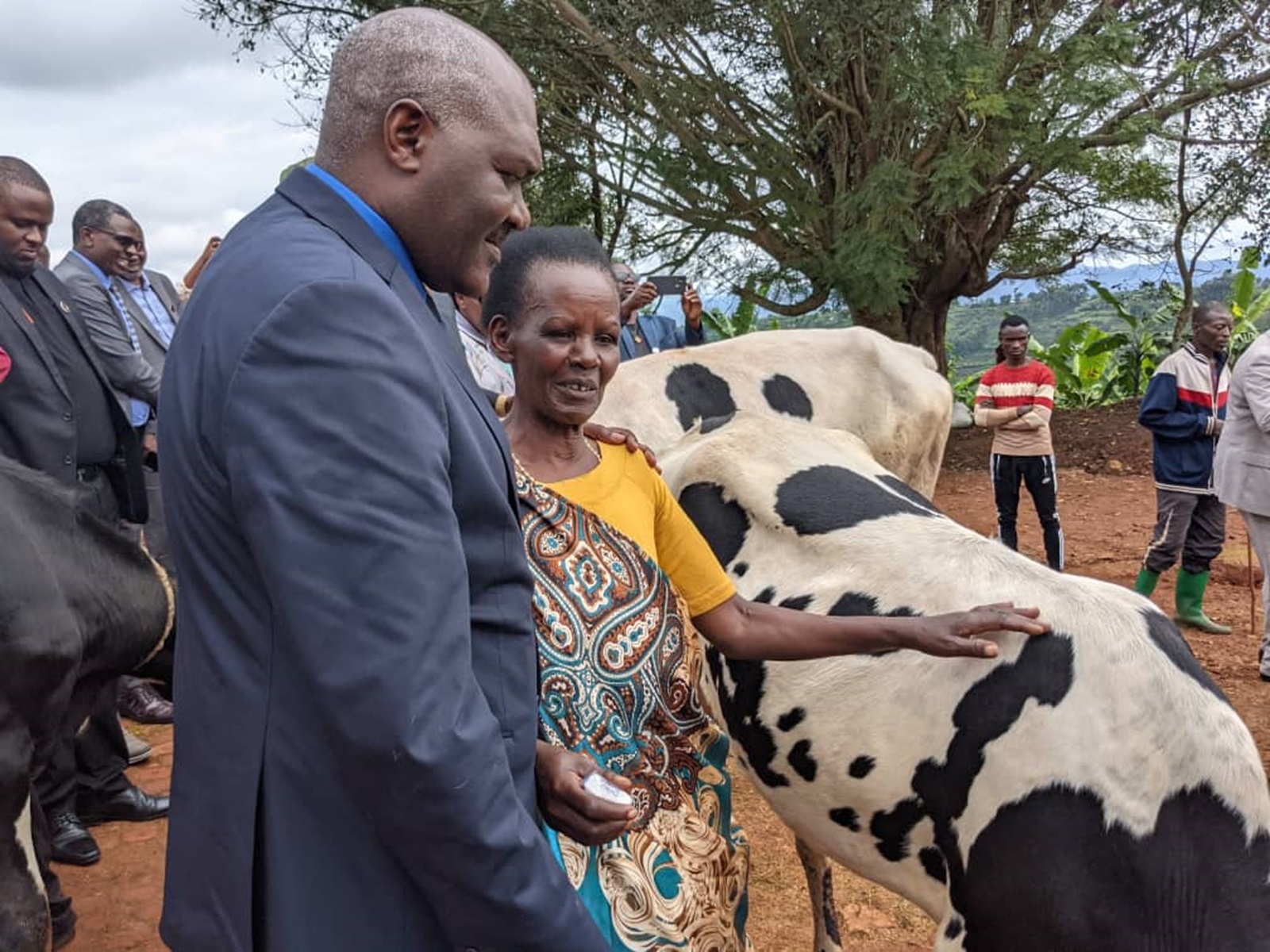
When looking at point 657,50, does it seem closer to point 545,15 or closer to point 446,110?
point 545,15

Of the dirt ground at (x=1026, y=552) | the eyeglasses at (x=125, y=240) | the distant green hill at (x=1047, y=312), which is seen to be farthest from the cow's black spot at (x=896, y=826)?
the distant green hill at (x=1047, y=312)

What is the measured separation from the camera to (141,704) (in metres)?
6.14

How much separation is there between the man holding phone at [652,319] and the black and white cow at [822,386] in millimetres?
444

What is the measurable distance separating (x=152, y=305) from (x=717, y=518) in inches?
163

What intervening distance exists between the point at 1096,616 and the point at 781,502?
3.18ft

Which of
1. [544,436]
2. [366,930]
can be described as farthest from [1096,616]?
[366,930]

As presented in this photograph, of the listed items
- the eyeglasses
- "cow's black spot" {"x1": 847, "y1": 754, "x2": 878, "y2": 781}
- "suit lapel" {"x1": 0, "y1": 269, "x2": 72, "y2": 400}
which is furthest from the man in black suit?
"cow's black spot" {"x1": 847, "y1": 754, "x2": 878, "y2": 781}

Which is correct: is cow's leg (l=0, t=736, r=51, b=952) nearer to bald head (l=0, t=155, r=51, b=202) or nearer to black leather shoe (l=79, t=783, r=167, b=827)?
black leather shoe (l=79, t=783, r=167, b=827)

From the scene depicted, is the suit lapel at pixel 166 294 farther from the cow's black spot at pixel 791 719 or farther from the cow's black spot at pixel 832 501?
the cow's black spot at pixel 791 719

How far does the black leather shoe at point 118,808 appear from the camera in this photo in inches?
190

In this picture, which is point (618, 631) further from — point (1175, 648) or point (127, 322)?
point (127, 322)

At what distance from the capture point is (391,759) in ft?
3.61

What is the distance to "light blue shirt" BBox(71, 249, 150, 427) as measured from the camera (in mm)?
5707

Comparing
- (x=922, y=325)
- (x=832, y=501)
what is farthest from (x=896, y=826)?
(x=922, y=325)
